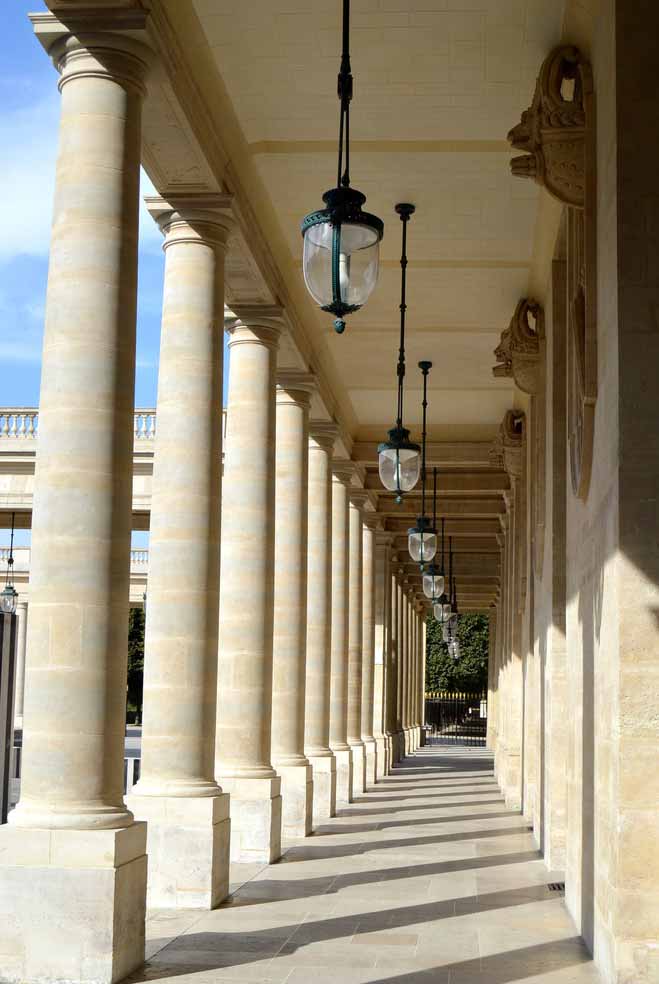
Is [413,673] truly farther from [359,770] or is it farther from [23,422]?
[359,770]

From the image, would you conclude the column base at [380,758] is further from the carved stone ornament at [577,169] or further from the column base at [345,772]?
the carved stone ornament at [577,169]

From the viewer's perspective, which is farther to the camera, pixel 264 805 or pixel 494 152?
pixel 264 805

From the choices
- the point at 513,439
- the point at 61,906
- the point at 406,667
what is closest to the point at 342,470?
the point at 513,439

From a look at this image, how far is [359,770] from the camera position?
112 feet

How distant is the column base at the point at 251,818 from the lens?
59.5 feet

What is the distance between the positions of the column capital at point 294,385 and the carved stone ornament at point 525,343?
377 cm

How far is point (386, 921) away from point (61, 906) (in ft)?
16.2

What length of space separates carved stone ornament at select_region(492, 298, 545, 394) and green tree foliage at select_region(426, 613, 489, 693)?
300 ft

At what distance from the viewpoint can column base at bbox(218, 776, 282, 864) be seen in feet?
59.5

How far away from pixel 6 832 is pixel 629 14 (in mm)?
8557

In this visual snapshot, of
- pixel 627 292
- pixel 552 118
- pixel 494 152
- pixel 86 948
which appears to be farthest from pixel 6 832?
pixel 494 152

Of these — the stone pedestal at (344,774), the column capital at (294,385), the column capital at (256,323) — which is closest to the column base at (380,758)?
the stone pedestal at (344,774)

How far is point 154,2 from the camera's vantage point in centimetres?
1155

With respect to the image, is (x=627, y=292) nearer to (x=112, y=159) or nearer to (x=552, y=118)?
(x=552, y=118)
